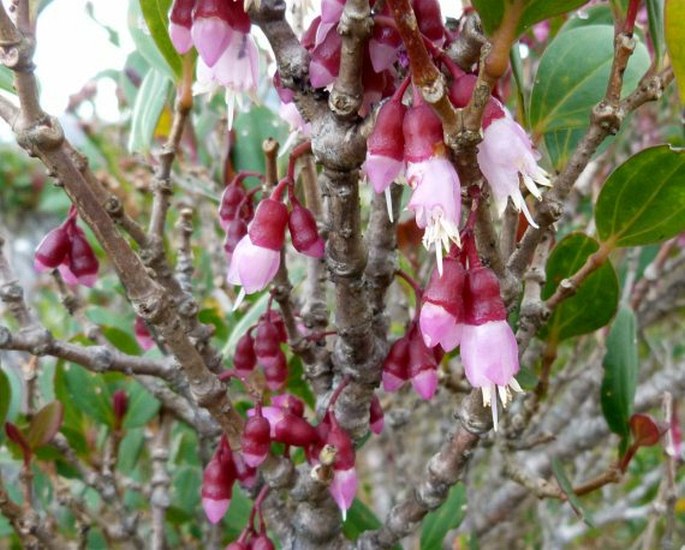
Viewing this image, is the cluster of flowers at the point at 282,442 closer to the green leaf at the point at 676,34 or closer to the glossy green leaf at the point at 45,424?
the glossy green leaf at the point at 45,424

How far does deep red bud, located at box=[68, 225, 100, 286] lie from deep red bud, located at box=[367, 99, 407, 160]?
1.87ft

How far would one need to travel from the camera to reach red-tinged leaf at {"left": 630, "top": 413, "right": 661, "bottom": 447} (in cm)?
115

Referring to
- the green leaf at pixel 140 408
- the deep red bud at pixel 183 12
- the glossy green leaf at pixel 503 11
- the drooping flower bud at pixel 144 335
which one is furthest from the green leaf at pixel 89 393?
the glossy green leaf at pixel 503 11

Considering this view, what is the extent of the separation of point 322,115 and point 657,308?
179 centimetres

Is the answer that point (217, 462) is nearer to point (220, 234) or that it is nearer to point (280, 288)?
point (280, 288)

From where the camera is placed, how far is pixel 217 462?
910mm

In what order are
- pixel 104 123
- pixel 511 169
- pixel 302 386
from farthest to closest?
pixel 104 123, pixel 302 386, pixel 511 169

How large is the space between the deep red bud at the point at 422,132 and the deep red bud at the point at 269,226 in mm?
222

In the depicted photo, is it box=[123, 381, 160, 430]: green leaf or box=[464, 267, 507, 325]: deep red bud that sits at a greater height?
box=[464, 267, 507, 325]: deep red bud

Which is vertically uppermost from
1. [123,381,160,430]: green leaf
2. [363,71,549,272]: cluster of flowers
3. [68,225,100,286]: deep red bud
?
[363,71,549,272]: cluster of flowers

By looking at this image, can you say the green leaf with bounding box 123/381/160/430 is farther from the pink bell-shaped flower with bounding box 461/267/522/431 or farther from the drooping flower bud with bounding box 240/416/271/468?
the pink bell-shaped flower with bounding box 461/267/522/431

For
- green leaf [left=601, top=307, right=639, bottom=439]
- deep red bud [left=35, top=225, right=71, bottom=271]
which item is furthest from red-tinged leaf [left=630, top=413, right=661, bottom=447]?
deep red bud [left=35, top=225, right=71, bottom=271]

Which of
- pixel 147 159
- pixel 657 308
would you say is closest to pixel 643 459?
pixel 657 308

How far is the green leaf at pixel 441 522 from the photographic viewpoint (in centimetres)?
127
